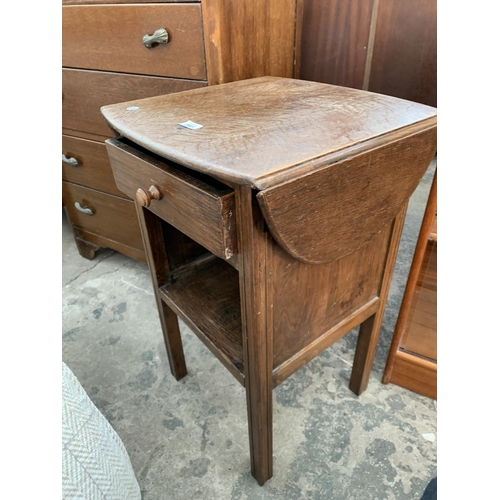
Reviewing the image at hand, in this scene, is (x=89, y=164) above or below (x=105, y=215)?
above

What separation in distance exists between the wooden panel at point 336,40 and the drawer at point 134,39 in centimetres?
50

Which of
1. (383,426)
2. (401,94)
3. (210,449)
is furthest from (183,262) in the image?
(401,94)

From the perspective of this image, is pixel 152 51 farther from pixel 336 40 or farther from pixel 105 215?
pixel 105 215

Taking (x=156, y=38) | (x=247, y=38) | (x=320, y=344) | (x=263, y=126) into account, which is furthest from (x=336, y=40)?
(x=320, y=344)

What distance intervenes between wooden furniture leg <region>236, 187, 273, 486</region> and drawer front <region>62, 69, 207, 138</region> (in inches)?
24.6

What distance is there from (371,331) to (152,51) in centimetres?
102

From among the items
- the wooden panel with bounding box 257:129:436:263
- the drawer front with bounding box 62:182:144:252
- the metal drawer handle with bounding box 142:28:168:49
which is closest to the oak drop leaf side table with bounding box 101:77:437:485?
the wooden panel with bounding box 257:129:436:263

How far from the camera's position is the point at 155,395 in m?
1.27

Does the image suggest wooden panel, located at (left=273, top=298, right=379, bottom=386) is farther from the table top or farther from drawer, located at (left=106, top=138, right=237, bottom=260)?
the table top

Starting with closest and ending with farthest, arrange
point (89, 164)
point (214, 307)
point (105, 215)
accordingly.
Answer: point (214, 307) < point (89, 164) < point (105, 215)

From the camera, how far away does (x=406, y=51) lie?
125cm

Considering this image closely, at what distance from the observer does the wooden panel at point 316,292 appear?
2.40 ft

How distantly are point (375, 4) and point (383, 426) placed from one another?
1.31 meters

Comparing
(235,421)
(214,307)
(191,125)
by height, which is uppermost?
(191,125)
